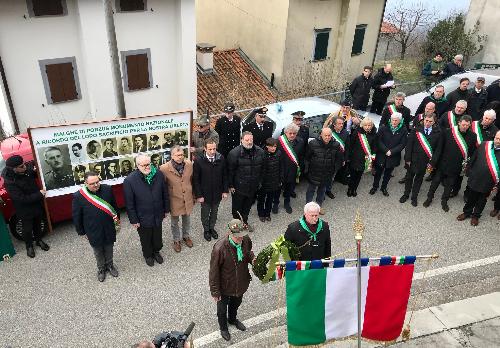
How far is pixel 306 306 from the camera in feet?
16.6

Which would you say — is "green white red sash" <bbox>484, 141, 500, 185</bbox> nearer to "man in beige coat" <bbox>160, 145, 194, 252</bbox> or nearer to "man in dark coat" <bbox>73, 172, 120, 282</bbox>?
"man in beige coat" <bbox>160, 145, 194, 252</bbox>

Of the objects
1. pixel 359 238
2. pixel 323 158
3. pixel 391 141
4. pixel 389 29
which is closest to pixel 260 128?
pixel 323 158

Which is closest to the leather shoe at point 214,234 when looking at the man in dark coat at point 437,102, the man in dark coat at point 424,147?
the man in dark coat at point 424,147

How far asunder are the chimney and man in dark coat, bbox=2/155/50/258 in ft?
34.2

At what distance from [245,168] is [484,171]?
14.3 ft

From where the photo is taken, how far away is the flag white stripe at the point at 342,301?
4.96 meters

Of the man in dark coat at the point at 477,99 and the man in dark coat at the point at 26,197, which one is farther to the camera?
the man in dark coat at the point at 477,99

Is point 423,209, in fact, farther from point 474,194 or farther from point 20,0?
point 20,0

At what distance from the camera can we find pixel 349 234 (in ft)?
27.1

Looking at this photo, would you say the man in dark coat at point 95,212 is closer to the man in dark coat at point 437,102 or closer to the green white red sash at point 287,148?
the green white red sash at point 287,148

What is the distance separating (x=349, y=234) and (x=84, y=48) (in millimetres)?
8548

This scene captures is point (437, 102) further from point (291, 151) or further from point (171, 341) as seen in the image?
point (171, 341)

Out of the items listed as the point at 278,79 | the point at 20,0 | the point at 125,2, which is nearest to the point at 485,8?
the point at 278,79

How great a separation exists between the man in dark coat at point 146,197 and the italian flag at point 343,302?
2598mm
